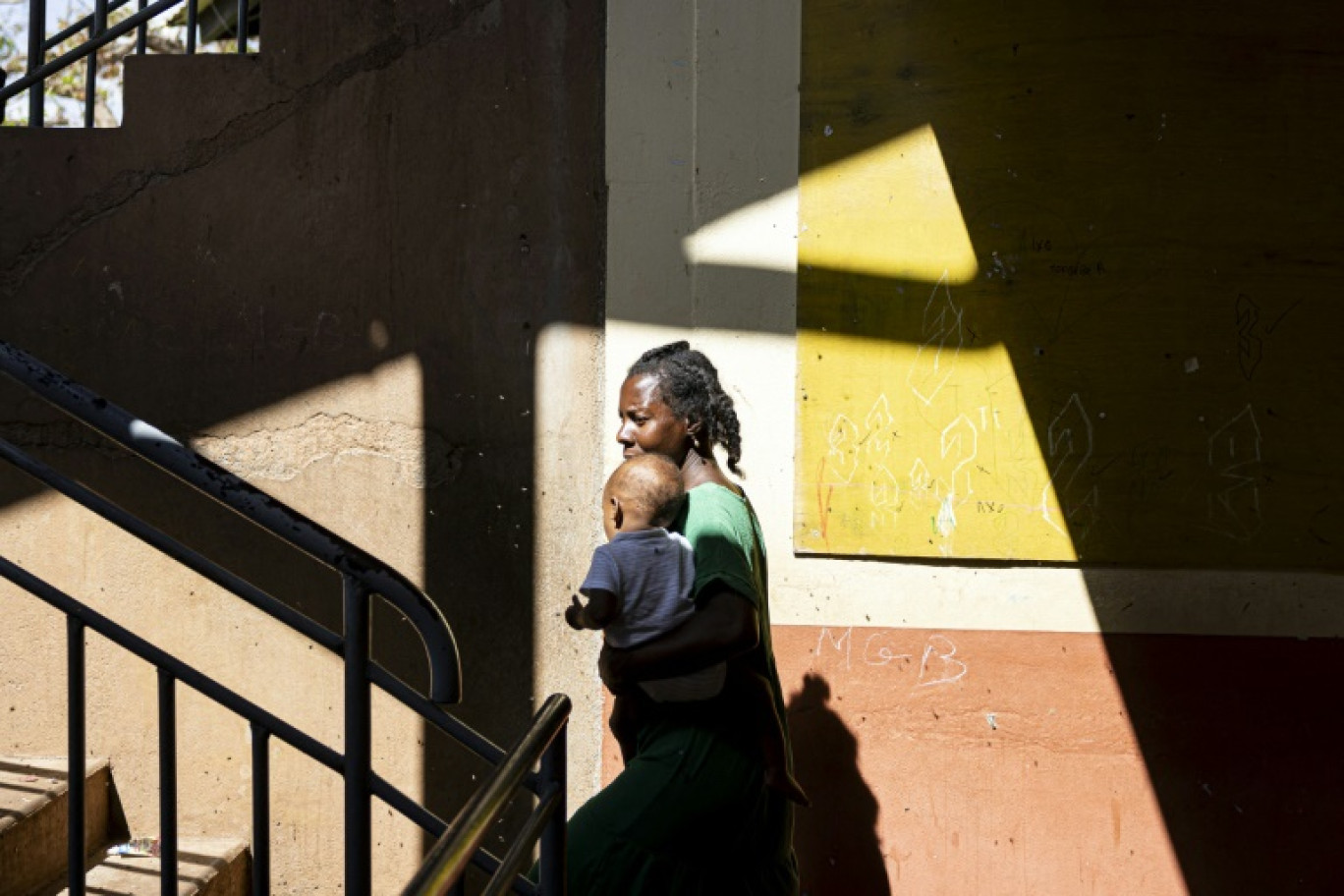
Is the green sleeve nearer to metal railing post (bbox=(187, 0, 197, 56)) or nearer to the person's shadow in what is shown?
the person's shadow

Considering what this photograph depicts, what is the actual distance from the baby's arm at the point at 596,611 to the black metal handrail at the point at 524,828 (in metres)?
0.51

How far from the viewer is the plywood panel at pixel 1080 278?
425cm

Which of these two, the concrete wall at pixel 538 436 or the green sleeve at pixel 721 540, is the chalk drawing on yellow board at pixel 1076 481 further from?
the green sleeve at pixel 721 540

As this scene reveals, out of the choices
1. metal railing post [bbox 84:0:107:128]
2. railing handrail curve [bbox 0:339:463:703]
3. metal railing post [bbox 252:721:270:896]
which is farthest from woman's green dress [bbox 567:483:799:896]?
metal railing post [bbox 84:0:107:128]

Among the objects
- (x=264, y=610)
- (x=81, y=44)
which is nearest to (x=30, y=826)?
(x=264, y=610)

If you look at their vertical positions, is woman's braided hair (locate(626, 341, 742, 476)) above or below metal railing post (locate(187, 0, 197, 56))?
below

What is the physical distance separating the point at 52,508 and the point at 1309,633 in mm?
4171

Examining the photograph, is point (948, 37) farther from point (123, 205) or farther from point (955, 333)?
point (123, 205)

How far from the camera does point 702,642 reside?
119 inches

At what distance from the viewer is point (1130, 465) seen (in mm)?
4273

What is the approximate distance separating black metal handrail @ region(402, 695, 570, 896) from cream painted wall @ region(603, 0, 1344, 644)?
191 cm

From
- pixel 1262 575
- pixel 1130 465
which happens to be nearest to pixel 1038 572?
pixel 1130 465

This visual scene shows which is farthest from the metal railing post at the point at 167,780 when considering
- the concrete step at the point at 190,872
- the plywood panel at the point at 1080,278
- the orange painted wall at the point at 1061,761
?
the plywood panel at the point at 1080,278

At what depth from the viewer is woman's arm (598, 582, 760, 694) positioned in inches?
120
